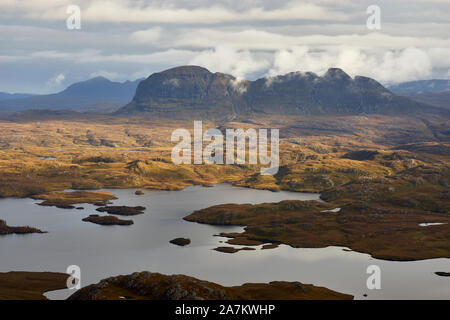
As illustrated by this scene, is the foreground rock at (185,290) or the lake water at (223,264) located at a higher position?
the foreground rock at (185,290)

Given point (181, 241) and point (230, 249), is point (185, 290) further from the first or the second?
point (181, 241)

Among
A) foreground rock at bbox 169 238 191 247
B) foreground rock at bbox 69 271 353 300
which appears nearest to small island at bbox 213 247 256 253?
foreground rock at bbox 169 238 191 247

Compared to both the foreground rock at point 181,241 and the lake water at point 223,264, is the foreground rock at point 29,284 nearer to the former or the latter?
the lake water at point 223,264

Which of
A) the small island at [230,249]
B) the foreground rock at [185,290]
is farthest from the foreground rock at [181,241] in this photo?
the foreground rock at [185,290]

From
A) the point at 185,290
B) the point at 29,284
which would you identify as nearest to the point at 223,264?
the point at 185,290
